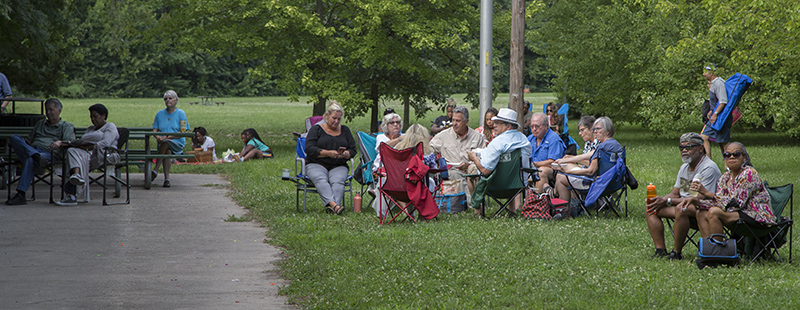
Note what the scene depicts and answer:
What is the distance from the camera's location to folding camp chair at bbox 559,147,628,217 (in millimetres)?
9125

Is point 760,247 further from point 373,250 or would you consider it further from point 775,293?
point 373,250

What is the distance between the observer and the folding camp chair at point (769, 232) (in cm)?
643

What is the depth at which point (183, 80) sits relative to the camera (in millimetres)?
81812

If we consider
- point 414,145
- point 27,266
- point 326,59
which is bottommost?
point 27,266

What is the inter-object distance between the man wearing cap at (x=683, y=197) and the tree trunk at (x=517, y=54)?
16.4 feet

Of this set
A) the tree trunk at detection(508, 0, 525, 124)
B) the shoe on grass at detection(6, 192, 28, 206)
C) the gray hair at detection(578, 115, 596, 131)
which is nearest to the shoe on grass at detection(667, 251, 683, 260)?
the gray hair at detection(578, 115, 596, 131)

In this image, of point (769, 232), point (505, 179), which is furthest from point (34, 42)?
point (769, 232)

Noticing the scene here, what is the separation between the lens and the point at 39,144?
35.5ft

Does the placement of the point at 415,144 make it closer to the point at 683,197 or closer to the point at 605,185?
the point at 605,185

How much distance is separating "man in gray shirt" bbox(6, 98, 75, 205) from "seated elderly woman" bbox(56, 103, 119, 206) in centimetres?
21

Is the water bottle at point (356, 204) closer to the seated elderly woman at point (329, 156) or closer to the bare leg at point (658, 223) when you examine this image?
the seated elderly woman at point (329, 156)

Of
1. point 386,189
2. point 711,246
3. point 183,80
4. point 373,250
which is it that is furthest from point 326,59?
point 183,80

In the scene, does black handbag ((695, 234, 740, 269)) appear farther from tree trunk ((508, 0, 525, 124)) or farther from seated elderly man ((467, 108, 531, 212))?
tree trunk ((508, 0, 525, 124))

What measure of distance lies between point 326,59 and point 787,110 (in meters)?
12.5
